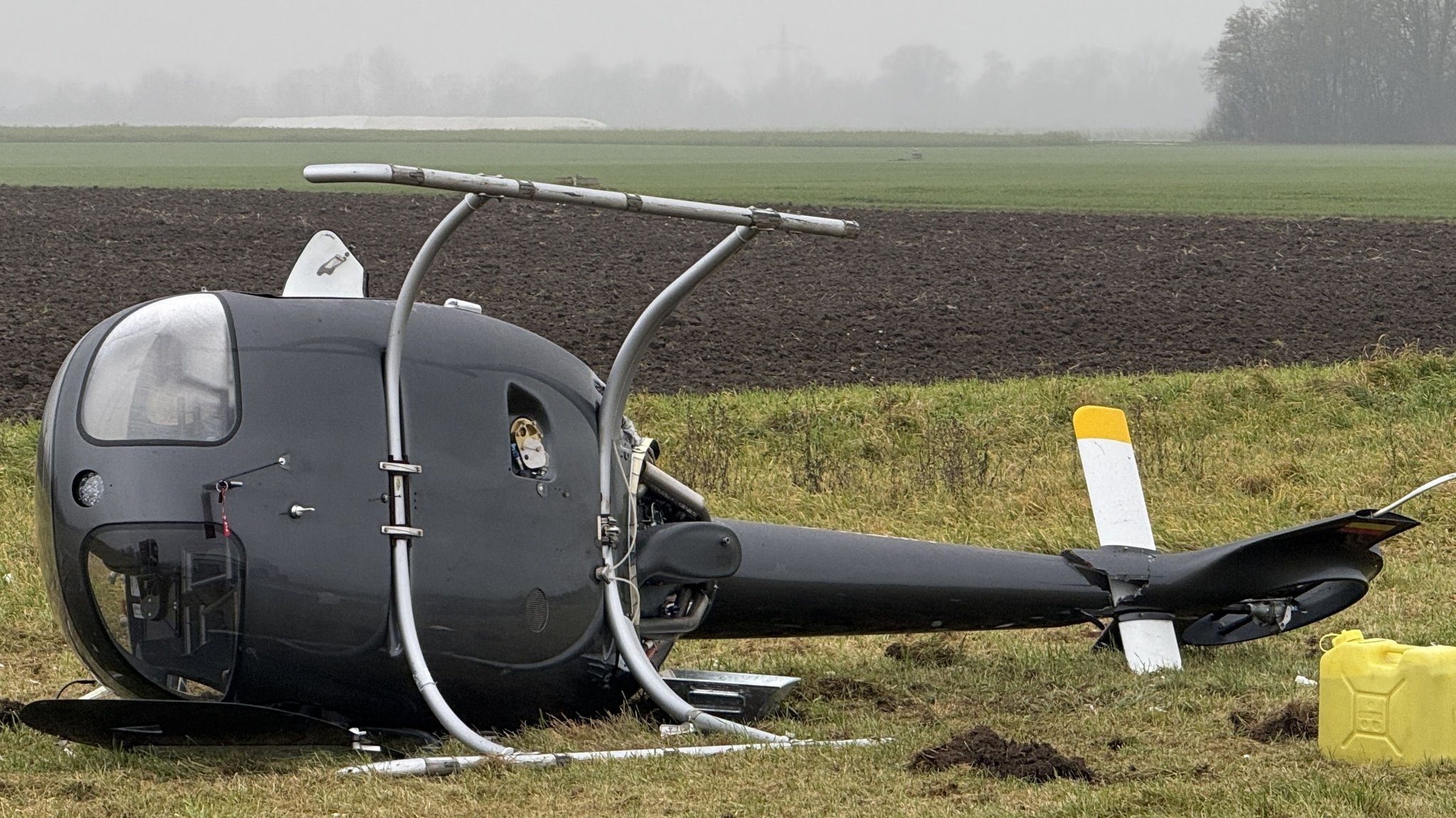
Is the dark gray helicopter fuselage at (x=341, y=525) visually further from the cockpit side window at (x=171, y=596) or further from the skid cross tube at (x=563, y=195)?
the skid cross tube at (x=563, y=195)

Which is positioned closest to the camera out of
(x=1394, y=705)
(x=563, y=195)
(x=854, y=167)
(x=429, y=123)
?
(x=1394, y=705)

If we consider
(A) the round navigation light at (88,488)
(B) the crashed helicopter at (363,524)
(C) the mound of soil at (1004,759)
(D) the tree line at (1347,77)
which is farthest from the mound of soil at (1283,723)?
(D) the tree line at (1347,77)

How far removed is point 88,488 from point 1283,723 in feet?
13.3

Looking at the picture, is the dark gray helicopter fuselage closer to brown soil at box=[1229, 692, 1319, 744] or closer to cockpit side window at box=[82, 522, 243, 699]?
cockpit side window at box=[82, 522, 243, 699]

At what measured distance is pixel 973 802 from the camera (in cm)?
480

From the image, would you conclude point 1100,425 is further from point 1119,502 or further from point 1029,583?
point 1029,583

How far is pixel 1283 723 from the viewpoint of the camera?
5668mm

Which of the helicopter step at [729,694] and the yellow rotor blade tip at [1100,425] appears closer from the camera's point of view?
the helicopter step at [729,694]

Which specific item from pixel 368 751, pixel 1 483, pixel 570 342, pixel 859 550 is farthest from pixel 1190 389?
pixel 368 751

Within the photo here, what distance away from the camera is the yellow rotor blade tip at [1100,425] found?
24.1 feet

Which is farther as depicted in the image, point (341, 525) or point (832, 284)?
point (832, 284)

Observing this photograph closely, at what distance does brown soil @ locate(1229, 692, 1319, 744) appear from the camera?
5.59 m

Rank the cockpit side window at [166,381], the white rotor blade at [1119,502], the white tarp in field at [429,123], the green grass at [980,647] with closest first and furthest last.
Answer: the green grass at [980,647] → the cockpit side window at [166,381] → the white rotor blade at [1119,502] → the white tarp in field at [429,123]

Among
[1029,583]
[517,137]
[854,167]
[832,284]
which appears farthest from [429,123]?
[1029,583]
